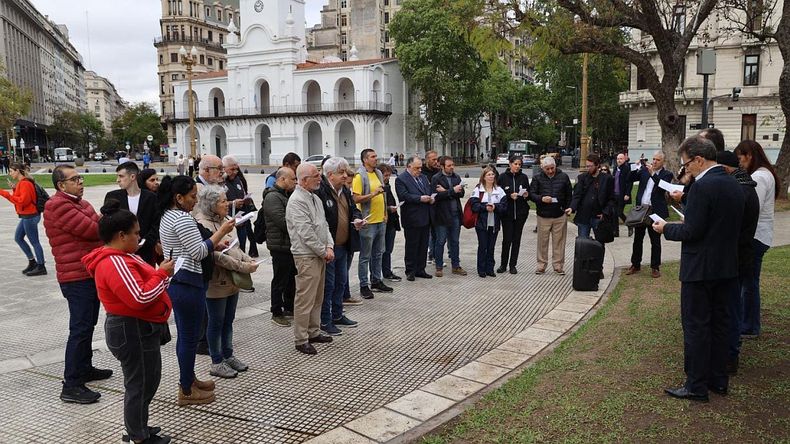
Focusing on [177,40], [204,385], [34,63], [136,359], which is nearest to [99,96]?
[34,63]

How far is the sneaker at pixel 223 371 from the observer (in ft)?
17.6

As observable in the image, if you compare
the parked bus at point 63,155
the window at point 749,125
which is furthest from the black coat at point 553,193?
the parked bus at point 63,155

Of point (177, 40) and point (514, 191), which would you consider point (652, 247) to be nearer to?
point (514, 191)

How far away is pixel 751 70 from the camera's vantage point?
152ft

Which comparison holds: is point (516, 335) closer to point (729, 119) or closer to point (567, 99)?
point (729, 119)

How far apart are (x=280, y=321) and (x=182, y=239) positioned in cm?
280

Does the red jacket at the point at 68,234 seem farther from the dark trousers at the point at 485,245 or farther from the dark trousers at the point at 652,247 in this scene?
the dark trousers at the point at 652,247

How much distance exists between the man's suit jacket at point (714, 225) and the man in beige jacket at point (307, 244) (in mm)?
3273

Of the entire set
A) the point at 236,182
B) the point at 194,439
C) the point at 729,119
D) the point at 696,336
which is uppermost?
the point at 729,119

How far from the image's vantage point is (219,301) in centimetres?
516

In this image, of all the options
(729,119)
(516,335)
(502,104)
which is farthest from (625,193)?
(502,104)

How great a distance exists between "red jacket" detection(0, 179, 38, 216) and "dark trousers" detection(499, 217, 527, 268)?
7.81 meters

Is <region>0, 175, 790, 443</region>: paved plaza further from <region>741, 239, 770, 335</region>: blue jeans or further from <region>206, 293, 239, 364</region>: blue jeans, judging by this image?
<region>741, 239, 770, 335</region>: blue jeans

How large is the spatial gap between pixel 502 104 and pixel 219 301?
70393mm
